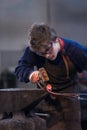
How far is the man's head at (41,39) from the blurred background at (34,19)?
4805mm

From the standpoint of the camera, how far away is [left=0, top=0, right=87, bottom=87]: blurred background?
7457 millimetres

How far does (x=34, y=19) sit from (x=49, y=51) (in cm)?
498

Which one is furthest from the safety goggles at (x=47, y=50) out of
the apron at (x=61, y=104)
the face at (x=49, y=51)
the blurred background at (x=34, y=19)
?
the blurred background at (x=34, y=19)

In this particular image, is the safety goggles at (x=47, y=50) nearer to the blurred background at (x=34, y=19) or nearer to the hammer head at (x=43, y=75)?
the hammer head at (x=43, y=75)

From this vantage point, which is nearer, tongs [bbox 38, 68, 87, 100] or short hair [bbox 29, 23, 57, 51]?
short hair [bbox 29, 23, 57, 51]

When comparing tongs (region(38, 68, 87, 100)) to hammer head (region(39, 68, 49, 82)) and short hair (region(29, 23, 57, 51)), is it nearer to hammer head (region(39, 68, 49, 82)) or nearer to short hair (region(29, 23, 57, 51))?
hammer head (region(39, 68, 49, 82))

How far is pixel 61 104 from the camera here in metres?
2.72

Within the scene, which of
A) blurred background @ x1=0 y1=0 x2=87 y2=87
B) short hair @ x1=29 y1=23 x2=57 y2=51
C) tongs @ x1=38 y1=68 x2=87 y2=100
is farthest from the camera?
blurred background @ x1=0 y1=0 x2=87 y2=87

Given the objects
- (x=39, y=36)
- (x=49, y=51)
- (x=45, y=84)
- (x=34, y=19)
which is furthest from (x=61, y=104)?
(x=34, y=19)

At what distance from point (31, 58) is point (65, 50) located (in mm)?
193

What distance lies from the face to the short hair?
24mm

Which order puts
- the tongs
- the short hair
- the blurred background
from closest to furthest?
1. the short hair
2. the tongs
3. the blurred background

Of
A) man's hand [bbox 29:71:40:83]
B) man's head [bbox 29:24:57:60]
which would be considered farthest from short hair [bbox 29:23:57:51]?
man's hand [bbox 29:71:40:83]

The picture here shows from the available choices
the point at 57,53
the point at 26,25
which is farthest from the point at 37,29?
the point at 26,25
